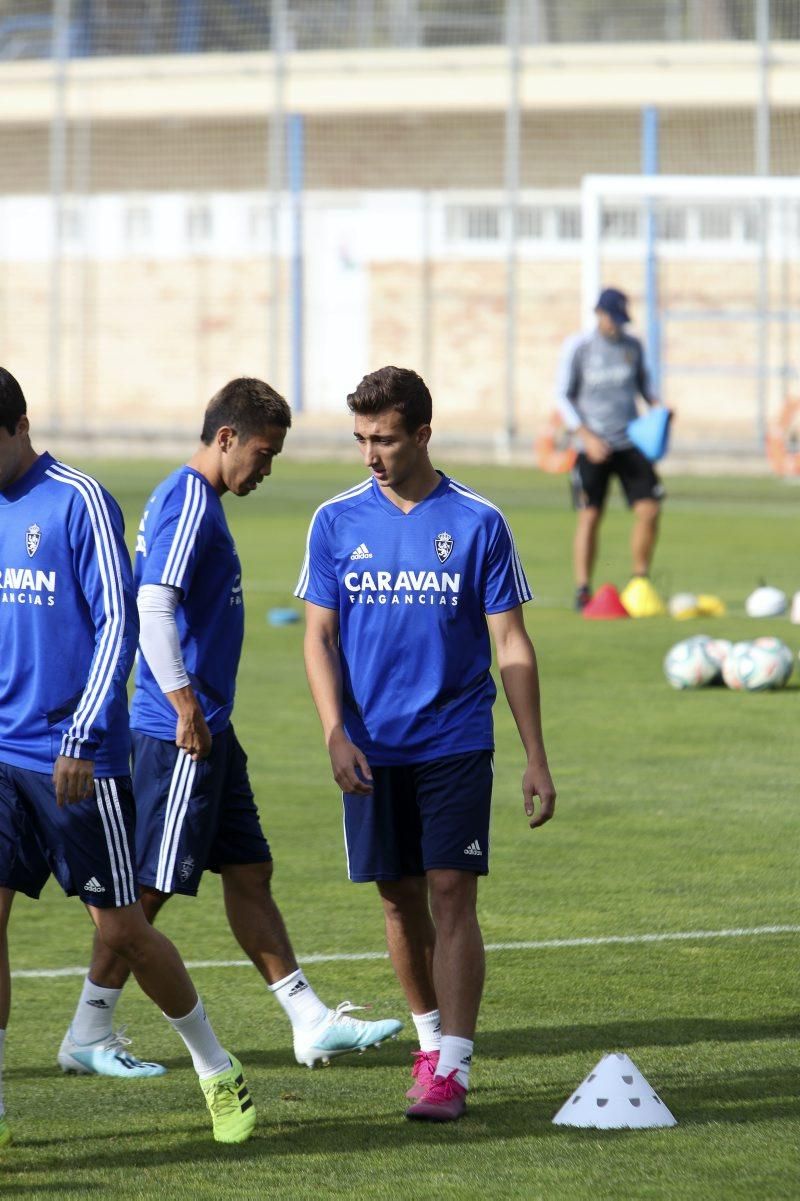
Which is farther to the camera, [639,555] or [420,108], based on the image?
[420,108]

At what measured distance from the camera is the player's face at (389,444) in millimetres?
5168

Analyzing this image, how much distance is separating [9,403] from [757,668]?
7730 mm

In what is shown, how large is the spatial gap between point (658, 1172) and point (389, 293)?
3395cm

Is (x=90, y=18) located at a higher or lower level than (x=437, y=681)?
higher

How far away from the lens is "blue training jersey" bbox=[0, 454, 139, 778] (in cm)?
481

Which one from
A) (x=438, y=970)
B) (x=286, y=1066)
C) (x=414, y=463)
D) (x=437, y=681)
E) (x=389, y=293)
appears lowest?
(x=286, y=1066)

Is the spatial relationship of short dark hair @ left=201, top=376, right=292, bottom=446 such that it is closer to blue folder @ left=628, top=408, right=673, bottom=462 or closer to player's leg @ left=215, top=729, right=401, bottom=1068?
player's leg @ left=215, top=729, right=401, bottom=1068

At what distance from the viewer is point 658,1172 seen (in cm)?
462

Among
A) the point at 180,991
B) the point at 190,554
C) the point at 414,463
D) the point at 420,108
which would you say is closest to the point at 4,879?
the point at 180,991

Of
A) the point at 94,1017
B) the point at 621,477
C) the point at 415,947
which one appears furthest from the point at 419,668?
the point at 621,477

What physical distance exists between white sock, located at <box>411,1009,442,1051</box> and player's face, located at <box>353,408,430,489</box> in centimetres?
144

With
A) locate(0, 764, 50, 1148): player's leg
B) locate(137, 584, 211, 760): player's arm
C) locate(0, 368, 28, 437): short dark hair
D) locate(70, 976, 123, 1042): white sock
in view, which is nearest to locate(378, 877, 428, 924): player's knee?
locate(137, 584, 211, 760): player's arm

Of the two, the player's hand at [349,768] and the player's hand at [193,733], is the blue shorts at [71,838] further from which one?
the player's hand at [349,768]

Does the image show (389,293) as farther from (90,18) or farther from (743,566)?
(743,566)
